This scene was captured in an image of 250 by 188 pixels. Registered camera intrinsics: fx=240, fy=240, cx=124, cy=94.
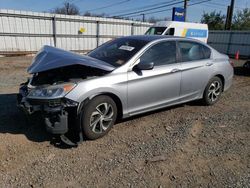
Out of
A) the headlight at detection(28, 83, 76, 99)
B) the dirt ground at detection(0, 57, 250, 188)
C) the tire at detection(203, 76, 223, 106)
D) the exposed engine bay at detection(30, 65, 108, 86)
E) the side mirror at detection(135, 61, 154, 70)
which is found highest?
the side mirror at detection(135, 61, 154, 70)

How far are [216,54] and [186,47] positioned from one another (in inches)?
41.7

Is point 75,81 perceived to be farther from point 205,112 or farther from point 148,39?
point 205,112

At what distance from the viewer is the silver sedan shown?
342 cm

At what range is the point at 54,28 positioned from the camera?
16.1m

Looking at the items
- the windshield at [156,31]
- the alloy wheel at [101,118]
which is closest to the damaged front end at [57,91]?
the alloy wheel at [101,118]

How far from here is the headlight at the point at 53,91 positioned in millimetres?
3378

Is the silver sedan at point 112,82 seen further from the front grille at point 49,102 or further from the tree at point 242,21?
the tree at point 242,21

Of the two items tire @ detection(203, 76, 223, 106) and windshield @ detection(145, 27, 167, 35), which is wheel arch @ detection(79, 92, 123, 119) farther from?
windshield @ detection(145, 27, 167, 35)

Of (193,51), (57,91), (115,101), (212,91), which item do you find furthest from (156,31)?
(57,91)

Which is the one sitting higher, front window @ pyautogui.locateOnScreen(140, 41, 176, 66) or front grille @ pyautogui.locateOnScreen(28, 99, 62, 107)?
front window @ pyautogui.locateOnScreen(140, 41, 176, 66)

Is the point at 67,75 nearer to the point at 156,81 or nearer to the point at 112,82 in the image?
the point at 112,82

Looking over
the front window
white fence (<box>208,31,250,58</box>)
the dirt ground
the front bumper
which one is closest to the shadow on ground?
the dirt ground

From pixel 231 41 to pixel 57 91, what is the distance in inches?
886

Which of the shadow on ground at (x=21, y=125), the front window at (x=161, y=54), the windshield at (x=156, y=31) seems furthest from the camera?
the windshield at (x=156, y=31)
